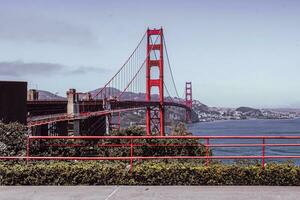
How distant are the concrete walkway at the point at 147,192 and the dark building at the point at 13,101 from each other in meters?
9.38

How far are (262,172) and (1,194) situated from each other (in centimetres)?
512

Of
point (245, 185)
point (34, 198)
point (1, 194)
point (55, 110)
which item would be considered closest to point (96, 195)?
point (34, 198)

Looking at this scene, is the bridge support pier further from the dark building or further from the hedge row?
the hedge row

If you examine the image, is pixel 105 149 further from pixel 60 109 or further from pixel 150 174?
pixel 60 109

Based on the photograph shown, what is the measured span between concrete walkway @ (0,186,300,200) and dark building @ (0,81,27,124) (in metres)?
9.38

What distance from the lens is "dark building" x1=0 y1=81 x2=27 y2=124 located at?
19.1m

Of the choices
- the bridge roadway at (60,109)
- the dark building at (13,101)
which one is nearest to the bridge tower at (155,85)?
the bridge roadway at (60,109)

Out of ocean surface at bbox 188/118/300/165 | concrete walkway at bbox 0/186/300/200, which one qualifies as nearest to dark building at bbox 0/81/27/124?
ocean surface at bbox 188/118/300/165

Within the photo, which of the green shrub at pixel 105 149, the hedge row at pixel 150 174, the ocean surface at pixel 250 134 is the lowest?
the ocean surface at pixel 250 134

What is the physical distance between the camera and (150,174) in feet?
34.0

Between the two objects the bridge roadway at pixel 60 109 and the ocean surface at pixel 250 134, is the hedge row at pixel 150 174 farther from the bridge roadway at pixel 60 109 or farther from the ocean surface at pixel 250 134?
the bridge roadway at pixel 60 109

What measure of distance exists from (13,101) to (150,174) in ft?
35.3

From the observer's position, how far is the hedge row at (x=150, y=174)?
1023 centimetres

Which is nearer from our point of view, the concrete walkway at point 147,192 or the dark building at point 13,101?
the concrete walkway at point 147,192
